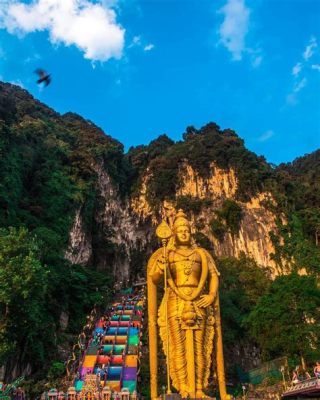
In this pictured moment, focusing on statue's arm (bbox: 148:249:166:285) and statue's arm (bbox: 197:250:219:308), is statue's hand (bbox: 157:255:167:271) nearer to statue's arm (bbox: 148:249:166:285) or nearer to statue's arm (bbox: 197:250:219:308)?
statue's arm (bbox: 148:249:166:285)

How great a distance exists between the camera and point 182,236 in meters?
6.39

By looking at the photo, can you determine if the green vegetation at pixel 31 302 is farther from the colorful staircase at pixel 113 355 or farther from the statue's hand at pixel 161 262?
the statue's hand at pixel 161 262

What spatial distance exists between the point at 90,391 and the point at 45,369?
194 inches

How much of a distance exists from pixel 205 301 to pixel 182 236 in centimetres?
101

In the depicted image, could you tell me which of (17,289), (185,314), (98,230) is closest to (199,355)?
(185,314)

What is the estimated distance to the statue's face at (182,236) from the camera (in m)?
6.39

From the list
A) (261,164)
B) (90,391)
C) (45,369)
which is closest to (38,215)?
(45,369)

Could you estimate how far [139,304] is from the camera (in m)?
20.0

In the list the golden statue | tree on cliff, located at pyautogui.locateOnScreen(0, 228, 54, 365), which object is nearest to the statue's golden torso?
the golden statue

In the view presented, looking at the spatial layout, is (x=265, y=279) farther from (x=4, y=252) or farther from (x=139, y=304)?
(x=4, y=252)

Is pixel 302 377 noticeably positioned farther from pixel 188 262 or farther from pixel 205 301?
pixel 188 262

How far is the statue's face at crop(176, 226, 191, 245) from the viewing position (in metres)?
6.39

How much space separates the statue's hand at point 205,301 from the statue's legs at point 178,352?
0.39m

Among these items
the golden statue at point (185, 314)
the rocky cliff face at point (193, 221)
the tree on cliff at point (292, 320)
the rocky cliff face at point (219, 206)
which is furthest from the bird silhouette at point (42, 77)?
the rocky cliff face at point (219, 206)
